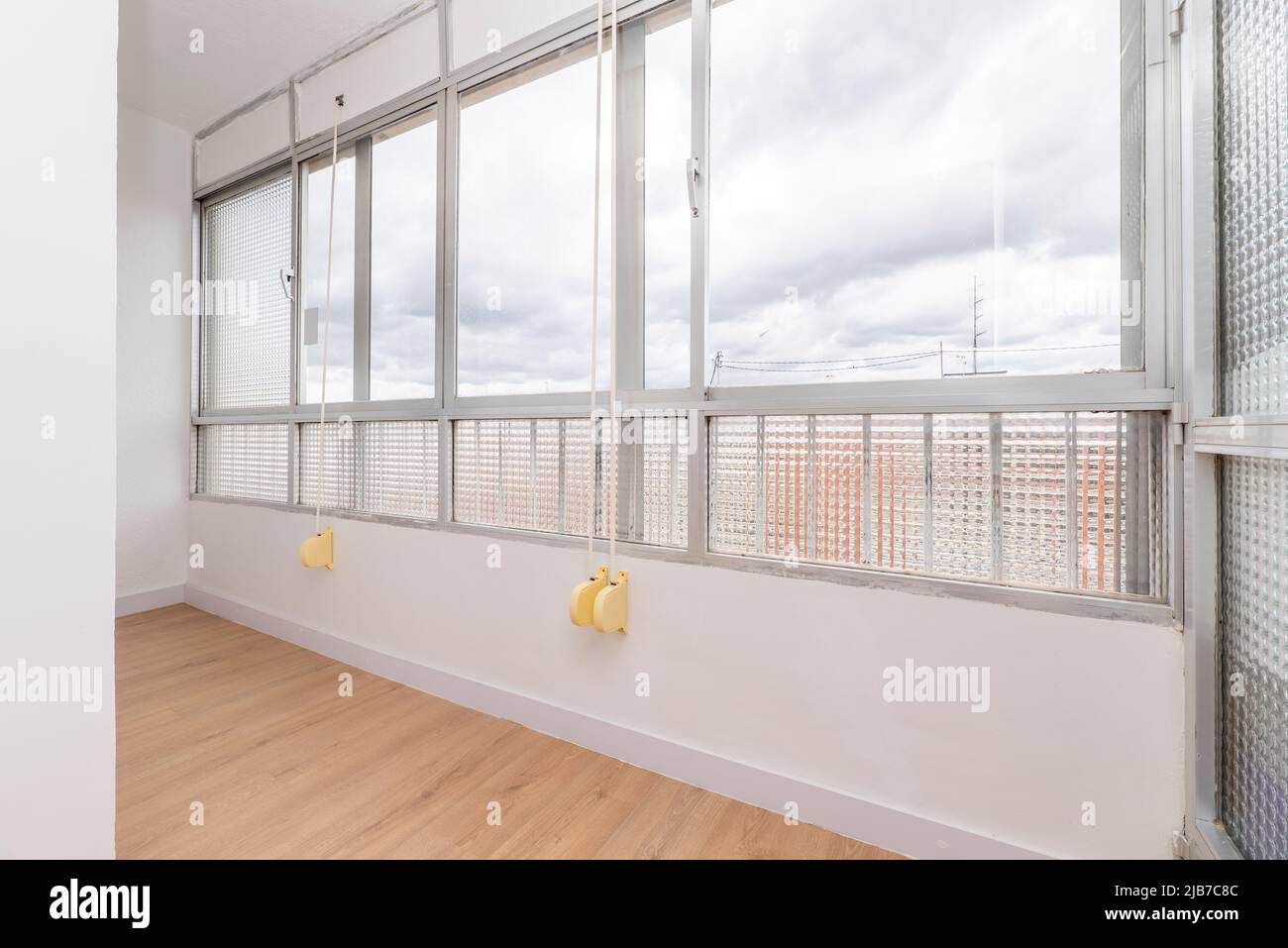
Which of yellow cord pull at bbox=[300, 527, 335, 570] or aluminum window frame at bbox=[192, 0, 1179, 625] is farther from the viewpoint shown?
yellow cord pull at bbox=[300, 527, 335, 570]

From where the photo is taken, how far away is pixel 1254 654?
1.01 metres

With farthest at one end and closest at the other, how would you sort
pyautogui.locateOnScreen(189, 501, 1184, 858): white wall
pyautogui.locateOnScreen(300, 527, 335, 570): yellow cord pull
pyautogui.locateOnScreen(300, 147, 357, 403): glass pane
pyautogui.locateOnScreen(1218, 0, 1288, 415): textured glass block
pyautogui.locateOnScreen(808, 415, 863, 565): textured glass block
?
pyautogui.locateOnScreen(300, 147, 357, 403): glass pane < pyautogui.locateOnScreen(300, 527, 335, 570): yellow cord pull < pyautogui.locateOnScreen(808, 415, 863, 565): textured glass block < pyautogui.locateOnScreen(189, 501, 1184, 858): white wall < pyautogui.locateOnScreen(1218, 0, 1288, 415): textured glass block

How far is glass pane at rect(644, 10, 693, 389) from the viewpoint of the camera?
1759 millimetres

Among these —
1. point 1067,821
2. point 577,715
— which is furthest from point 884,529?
point 577,715

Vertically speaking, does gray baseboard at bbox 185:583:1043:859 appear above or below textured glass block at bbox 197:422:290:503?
below

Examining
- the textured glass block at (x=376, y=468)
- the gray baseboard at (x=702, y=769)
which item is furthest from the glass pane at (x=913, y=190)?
the textured glass block at (x=376, y=468)

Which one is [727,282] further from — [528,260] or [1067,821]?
[1067,821]

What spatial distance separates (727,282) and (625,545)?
2.80ft

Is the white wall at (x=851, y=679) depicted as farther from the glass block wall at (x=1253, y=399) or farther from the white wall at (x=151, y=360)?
the white wall at (x=151, y=360)

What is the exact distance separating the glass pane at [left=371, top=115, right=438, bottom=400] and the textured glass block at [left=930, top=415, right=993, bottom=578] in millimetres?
1851

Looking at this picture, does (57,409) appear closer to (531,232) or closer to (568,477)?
(568,477)

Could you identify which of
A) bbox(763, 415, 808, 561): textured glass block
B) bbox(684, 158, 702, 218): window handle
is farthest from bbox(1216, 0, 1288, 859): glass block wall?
bbox(684, 158, 702, 218): window handle

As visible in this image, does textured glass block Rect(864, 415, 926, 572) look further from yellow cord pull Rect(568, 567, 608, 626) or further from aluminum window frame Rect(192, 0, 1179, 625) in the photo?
yellow cord pull Rect(568, 567, 608, 626)
